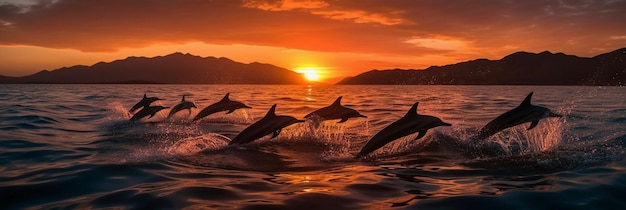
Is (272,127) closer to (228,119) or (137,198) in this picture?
(137,198)

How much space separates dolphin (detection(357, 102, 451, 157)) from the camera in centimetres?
1192

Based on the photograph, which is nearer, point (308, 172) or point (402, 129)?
point (308, 172)

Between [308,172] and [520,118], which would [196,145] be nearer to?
[308,172]

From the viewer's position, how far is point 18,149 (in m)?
12.7

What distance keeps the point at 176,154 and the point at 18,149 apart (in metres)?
4.46

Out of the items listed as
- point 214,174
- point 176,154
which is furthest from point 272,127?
point 214,174

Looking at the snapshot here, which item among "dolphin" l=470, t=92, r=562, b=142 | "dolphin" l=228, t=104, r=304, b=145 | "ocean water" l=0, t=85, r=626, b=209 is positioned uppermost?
"dolphin" l=470, t=92, r=562, b=142

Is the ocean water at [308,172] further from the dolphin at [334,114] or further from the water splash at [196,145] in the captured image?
the dolphin at [334,114]

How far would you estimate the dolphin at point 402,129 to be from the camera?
39.1ft

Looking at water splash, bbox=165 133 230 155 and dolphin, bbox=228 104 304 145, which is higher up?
dolphin, bbox=228 104 304 145

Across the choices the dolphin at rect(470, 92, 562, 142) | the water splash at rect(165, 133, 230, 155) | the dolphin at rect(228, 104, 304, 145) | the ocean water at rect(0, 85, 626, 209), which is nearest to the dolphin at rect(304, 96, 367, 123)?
the ocean water at rect(0, 85, 626, 209)

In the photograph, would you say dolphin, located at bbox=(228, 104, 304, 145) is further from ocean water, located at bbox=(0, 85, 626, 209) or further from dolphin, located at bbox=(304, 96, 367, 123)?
dolphin, located at bbox=(304, 96, 367, 123)

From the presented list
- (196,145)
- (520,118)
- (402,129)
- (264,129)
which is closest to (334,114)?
(264,129)

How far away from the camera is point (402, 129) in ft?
39.7
